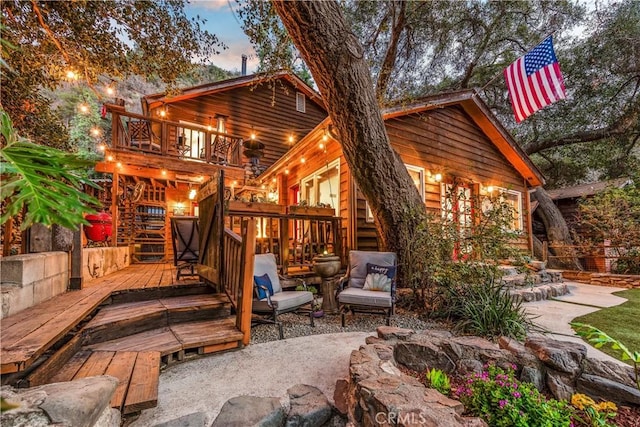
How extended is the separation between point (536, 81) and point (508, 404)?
232 inches

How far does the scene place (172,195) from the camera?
930cm

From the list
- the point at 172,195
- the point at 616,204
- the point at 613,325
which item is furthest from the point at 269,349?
the point at 616,204

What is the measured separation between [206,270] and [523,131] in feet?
49.0

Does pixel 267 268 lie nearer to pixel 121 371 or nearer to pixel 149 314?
pixel 149 314

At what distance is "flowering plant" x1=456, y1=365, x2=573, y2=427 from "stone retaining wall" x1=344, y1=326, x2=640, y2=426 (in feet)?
0.69

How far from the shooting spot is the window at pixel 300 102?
11.9 metres

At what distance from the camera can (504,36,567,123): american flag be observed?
491 cm

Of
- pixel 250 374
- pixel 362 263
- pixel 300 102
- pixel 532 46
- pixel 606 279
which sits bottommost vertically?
pixel 606 279

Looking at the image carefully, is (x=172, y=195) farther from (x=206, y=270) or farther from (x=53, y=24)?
(x=206, y=270)

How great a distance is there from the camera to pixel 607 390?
71.8 inches

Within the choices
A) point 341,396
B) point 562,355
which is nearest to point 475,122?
point 562,355

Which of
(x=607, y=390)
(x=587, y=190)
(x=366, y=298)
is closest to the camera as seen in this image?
(x=607, y=390)

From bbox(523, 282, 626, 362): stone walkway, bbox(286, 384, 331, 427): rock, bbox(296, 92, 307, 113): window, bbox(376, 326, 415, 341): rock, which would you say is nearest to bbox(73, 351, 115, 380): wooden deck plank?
bbox(286, 384, 331, 427): rock

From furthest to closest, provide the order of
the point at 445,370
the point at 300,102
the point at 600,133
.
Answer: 1. the point at 300,102
2. the point at 600,133
3. the point at 445,370
